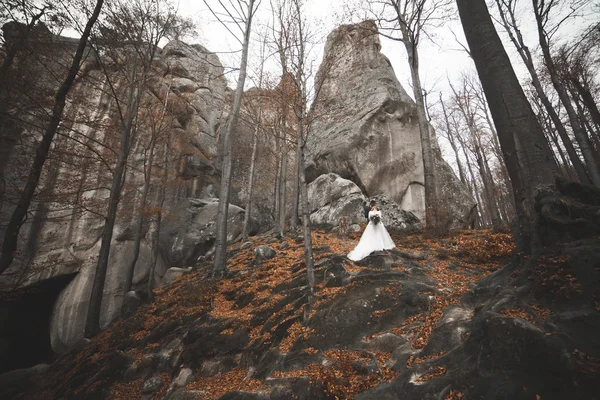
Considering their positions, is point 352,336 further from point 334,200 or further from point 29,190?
point 334,200

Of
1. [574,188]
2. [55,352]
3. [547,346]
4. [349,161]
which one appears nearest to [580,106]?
[349,161]

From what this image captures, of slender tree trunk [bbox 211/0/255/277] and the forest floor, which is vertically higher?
slender tree trunk [bbox 211/0/255/277]

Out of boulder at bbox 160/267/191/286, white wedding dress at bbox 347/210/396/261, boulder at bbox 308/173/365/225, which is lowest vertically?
boulder at bbox 160/267/191/286

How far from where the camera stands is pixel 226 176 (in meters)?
9.91

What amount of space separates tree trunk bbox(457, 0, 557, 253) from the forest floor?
0.88 meters

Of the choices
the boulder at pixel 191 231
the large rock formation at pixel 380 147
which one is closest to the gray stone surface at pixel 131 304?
the boulder at pixel 191 231

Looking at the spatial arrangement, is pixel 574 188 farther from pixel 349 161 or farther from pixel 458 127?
pixel 458 127

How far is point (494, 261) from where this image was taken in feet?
21.3

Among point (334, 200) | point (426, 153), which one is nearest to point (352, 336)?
point (426, 153)

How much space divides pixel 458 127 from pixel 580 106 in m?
7.39

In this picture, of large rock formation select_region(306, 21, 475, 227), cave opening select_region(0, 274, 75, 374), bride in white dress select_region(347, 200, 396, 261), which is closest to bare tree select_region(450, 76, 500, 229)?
large rock formation select_region(306, 21, 475, 227)

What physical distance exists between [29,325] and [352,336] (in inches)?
818

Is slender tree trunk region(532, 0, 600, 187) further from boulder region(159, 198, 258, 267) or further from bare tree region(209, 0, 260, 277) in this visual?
boulder region(159, 198, 258, 267)

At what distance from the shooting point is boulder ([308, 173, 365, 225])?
1457 cm
